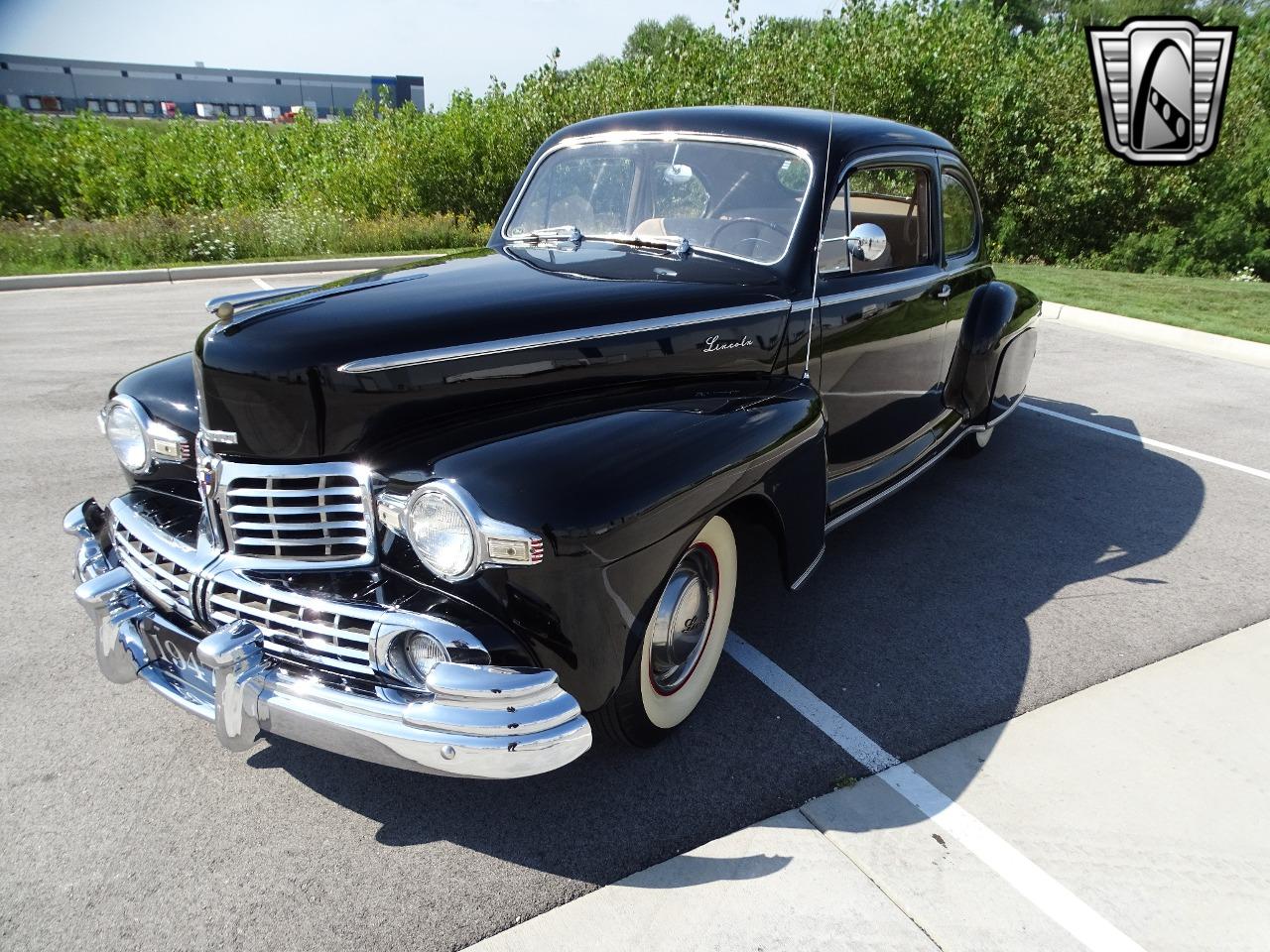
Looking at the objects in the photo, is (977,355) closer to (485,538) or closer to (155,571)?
(485,538)

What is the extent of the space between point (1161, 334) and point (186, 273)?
11.9 m

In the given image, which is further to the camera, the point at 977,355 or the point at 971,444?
the point at 971,444

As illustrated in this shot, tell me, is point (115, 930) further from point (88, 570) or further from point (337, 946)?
point (88, 570)

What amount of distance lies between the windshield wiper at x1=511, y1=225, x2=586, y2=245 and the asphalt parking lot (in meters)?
1.49

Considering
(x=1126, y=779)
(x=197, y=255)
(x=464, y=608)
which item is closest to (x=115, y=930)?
(x=464, y=608)

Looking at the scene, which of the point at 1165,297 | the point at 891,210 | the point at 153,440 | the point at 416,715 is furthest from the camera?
the point at 1165,297

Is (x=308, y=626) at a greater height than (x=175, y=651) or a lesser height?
greater

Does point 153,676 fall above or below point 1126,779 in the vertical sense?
above

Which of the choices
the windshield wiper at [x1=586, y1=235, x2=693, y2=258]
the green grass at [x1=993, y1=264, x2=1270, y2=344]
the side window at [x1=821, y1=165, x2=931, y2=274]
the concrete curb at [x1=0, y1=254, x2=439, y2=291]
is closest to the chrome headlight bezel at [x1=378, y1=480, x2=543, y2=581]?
the windshield wiper at [x1=586, y1=235, x2=693, y2=258]

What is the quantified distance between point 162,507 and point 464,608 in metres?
1.25

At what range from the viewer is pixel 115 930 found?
2111mm

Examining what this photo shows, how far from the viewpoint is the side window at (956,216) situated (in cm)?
458

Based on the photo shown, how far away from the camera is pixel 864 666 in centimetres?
325

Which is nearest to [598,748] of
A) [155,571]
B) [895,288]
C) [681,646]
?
[681,646]
